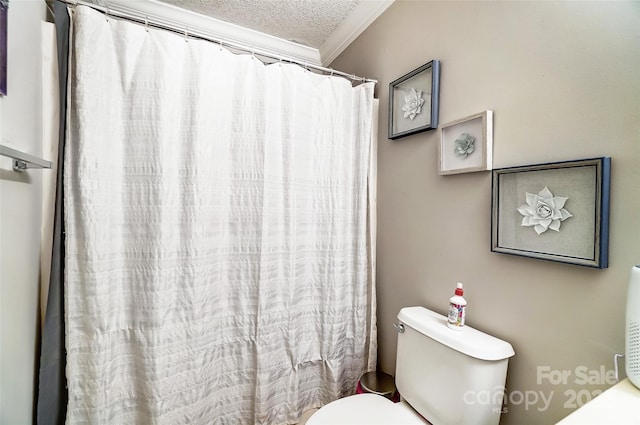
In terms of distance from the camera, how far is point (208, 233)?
4.12ft

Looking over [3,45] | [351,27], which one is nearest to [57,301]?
[3,45]

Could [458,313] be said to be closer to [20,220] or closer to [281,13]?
[20,220]

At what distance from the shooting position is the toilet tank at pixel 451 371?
35.5 inches

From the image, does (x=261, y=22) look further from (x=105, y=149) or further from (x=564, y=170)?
(x=564, y=170)

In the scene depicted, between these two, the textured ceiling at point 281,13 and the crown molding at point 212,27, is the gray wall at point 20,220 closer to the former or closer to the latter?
the crown molding at point 212,27

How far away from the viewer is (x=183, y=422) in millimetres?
1192

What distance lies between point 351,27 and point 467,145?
1.23m

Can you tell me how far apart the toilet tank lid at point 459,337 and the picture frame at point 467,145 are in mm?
620

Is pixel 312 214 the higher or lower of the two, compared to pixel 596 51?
lower

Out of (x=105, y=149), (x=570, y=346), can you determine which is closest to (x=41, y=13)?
(x=105, y=149)

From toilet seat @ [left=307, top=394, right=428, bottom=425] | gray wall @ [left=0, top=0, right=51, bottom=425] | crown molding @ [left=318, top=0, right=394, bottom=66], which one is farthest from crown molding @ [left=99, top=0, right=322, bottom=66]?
toilet seat @ [left=307, top=394, right=428, bottom=425]

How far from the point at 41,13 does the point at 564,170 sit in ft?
6.23

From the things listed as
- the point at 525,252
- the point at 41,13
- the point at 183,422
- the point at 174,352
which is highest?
the point at 41,13

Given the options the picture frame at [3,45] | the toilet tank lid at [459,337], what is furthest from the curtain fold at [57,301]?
the toilet tank lid at [459,337]
